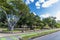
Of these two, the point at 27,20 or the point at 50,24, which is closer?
the point at 27,20

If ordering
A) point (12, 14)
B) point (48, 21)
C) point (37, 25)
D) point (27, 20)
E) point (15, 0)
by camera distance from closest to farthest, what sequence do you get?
point (15, 0)
point (12, 14)
point (27, 20)
point (37, 25)
point (48, 21)

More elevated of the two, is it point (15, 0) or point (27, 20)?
point (15, 0)

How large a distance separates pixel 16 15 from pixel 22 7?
361 cm

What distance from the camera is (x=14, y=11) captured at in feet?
177

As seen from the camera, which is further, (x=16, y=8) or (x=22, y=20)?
(x=22, y=20)

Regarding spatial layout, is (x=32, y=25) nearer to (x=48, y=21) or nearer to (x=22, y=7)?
(x=22, y=7)

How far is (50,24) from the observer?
113 m

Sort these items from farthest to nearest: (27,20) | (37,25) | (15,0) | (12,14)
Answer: (37,25) → (27,20) → (12,14) → (15,0)

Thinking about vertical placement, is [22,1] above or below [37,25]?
above

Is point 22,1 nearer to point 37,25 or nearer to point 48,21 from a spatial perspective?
point 37,25

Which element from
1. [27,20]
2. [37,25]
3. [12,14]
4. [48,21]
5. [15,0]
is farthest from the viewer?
[48,21]

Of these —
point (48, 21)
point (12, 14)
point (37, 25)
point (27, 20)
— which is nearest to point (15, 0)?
point (12, 14)

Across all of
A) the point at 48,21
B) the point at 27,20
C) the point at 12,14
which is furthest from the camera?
the point at 48,21

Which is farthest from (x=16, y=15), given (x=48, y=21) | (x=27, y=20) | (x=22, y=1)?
(x=48, y=21)
